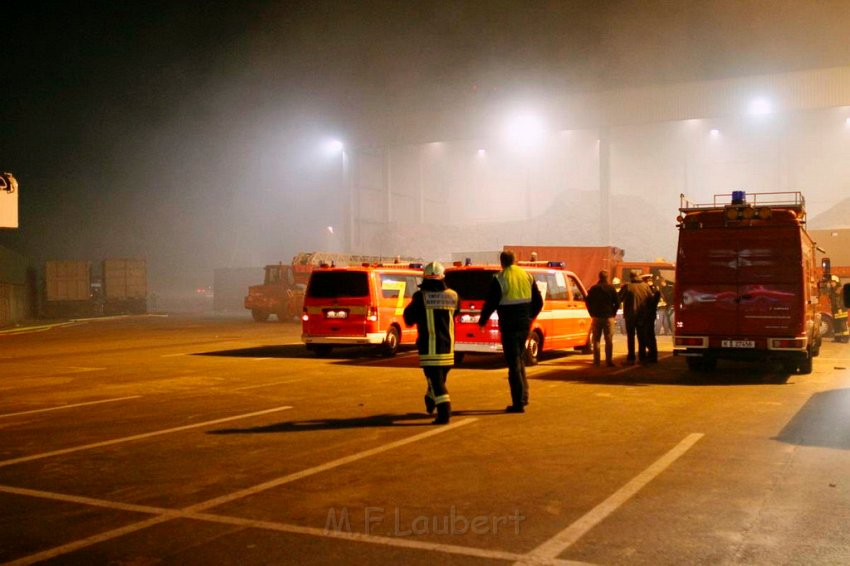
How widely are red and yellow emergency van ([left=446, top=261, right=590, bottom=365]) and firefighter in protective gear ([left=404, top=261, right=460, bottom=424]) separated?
192 inches

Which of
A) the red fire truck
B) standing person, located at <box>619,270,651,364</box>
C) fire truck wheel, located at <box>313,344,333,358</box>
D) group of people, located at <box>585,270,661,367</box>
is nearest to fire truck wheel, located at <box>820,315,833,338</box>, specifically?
group of people, located at <box>585,270,661,367</box>

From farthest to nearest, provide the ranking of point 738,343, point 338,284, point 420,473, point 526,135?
1. point 526,135
2. point 338,284
3. point 738,343
4. point 420,473

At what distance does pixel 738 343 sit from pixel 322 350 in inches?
346

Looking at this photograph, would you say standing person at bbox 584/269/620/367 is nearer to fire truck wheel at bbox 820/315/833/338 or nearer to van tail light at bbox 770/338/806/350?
van tail light at bbox 770/338/806/350

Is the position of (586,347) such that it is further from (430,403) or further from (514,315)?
(430,403)

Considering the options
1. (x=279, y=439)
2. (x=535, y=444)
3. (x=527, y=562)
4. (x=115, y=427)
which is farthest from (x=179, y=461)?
(x=527, y=562)

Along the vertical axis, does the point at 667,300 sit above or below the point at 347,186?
below

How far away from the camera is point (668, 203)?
52125mm

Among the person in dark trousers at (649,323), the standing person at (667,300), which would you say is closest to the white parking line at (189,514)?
the person in dark trousers at (649,323)

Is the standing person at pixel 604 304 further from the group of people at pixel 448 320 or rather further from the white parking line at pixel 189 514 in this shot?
the white parking line at pixel 189 514

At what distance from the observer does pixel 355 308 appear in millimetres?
16297

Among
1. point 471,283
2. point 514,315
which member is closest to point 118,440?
point 514,315

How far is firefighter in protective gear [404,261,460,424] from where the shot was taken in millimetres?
8320

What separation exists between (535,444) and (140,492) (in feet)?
11.3
